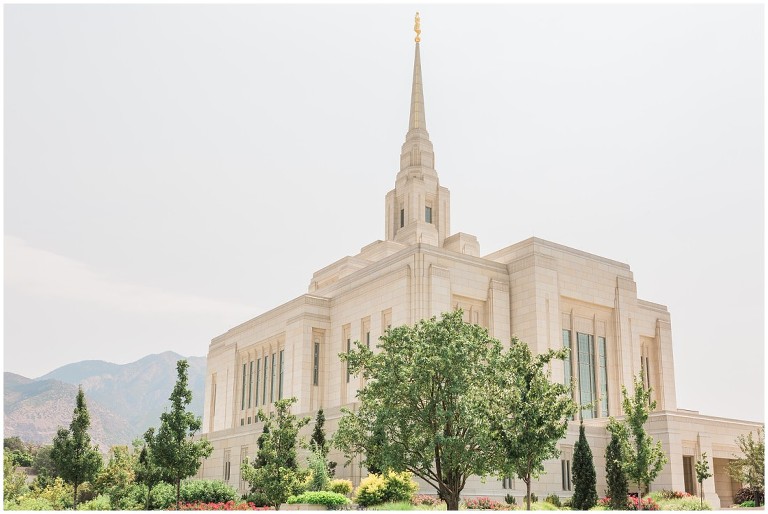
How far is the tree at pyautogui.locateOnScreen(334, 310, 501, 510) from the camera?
2317 cm

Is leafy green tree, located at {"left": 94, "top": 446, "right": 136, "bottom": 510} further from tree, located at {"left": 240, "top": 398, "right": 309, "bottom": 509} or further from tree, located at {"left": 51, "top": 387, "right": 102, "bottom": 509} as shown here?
tree, located at {"left": 240, "top": 398, "right": 309, "bottom": 509}

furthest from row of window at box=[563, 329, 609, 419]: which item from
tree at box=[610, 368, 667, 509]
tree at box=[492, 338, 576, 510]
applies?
tree at box=[492, 338, 576, 510]

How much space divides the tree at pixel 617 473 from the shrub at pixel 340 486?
10.4m

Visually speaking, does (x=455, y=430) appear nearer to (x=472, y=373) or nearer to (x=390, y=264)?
(x=472, y=373)

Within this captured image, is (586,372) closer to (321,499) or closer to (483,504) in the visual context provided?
(483,504)

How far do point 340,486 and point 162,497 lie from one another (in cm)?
692

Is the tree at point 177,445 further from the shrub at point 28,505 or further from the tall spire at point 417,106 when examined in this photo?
the tall spire at point 417,106

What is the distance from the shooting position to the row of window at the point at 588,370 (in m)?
43.7

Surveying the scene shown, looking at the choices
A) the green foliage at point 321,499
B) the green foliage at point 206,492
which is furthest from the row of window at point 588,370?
the green foliage at point 206,492

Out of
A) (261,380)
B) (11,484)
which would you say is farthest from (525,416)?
(261,380)

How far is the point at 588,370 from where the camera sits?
44.6 meters

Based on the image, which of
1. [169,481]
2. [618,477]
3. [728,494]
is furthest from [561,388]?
[728,494]

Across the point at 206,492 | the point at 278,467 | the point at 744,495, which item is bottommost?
the point at 744,495

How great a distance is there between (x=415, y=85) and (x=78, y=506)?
128 ft
